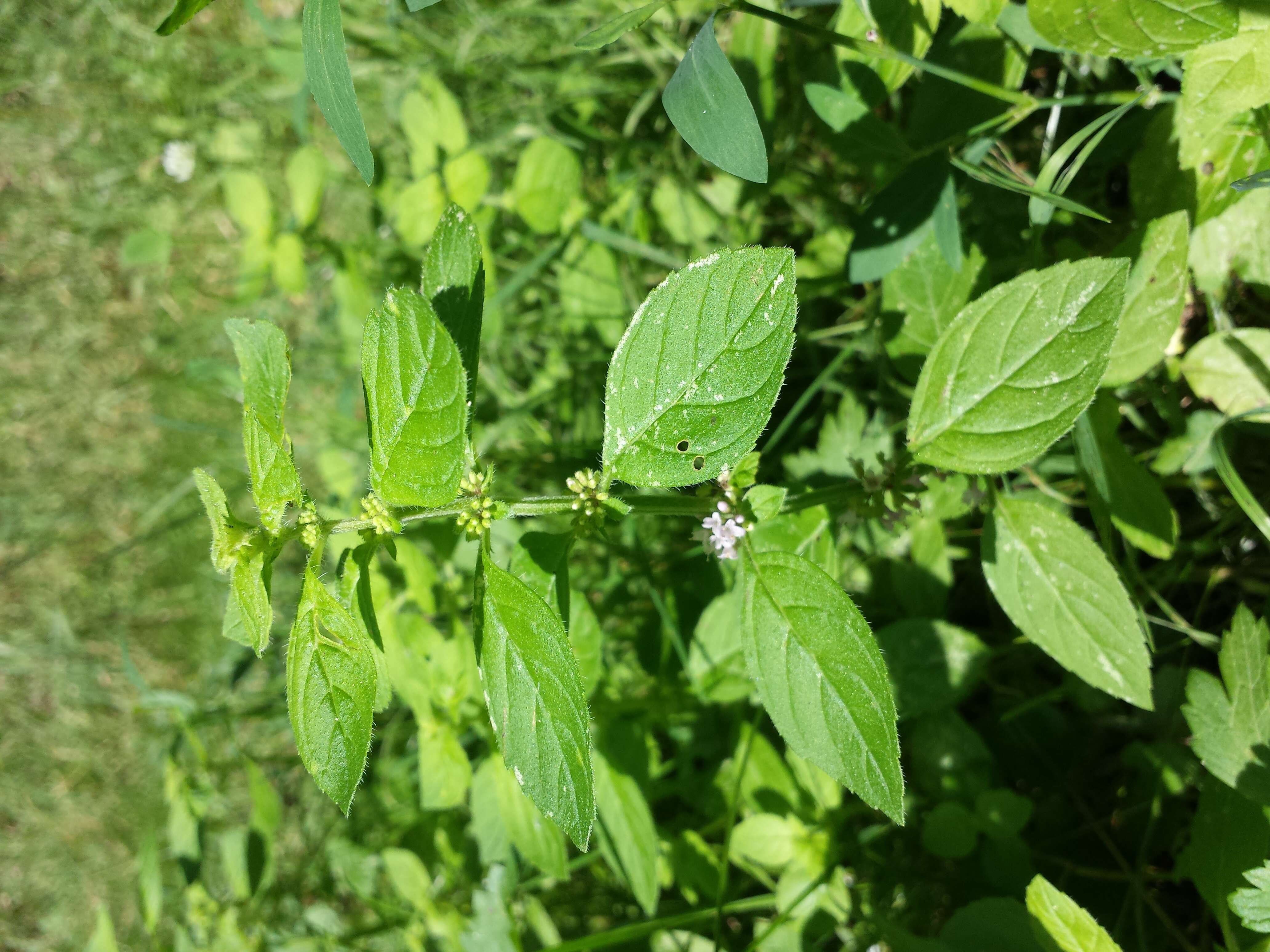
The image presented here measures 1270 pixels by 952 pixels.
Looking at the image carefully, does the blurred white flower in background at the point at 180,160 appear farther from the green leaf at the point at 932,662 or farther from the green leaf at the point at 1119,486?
the green leaf at the point at 1119,486

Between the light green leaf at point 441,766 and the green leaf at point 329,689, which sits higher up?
the green leaf at point 329,689

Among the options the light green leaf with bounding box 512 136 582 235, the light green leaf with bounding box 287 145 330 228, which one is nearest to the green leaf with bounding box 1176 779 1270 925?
the light green leaf with bounding box 512 136 582 235

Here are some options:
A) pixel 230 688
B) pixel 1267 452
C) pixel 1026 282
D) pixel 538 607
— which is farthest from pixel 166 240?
pixel 1267 452

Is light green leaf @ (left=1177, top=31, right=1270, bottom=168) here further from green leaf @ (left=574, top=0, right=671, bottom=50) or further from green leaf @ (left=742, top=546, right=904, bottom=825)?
green leaf @ (left=742, top=546, right=904, bottom=825)

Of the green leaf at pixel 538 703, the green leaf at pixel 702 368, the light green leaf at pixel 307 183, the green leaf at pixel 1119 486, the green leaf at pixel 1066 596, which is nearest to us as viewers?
the green leaf at pixel 538 703

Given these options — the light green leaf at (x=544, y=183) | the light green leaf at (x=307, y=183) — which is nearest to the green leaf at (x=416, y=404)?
the light green leaf at (x=544, y=183)

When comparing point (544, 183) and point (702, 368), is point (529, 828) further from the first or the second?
point (544, 183)

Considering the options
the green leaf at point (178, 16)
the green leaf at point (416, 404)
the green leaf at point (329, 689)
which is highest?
the green leaf at point (178, 16)
